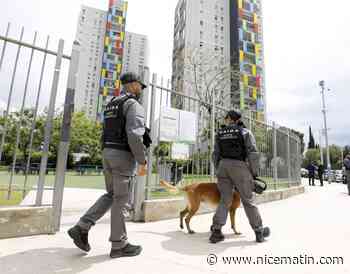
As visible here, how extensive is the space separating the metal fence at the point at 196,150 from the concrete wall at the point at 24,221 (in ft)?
5.60

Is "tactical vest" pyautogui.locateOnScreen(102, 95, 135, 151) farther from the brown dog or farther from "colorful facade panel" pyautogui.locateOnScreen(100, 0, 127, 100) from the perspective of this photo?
"colorful facade panel" pyautogui.locateOnScreen(100, 0, 127, 100)

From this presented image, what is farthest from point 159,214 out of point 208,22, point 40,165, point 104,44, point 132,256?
point 104,44

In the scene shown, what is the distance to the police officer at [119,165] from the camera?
2.38m

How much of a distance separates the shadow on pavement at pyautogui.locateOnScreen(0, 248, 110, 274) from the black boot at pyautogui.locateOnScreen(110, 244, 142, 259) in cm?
9

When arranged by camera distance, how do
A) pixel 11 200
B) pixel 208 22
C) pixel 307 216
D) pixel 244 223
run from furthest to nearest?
pixel 208 22
pixel 307 216
pixel 244 223
pixel 11 200

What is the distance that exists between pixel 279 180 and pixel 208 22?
46.5m

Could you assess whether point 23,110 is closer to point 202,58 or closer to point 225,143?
point 225,143

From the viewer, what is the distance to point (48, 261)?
227 cm

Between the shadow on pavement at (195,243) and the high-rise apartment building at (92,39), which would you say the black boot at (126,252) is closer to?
the shadow on pavement at (195,243)

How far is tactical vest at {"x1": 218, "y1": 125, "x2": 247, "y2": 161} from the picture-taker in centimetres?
316

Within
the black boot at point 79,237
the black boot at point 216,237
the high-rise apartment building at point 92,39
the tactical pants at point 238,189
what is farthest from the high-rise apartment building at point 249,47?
the black boot at point 79,237

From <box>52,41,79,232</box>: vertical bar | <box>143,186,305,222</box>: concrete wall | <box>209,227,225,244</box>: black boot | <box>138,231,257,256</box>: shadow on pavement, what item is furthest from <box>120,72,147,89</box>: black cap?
<box>143,186,305,222</box>: concrete wall

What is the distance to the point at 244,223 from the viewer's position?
168 inches

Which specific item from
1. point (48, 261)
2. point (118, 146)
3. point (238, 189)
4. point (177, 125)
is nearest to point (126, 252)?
point (48, 261)
